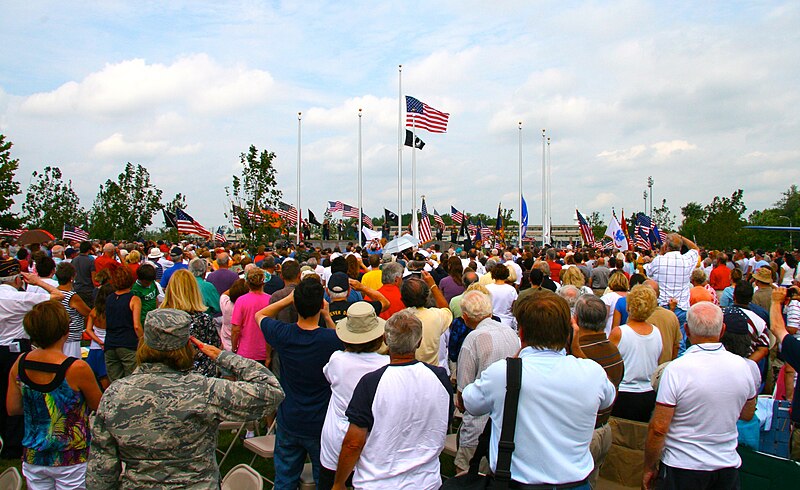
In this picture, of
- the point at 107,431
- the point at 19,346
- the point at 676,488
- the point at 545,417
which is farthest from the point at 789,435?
the point at 19,346

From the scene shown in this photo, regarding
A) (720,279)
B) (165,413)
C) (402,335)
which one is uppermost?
(402,335)

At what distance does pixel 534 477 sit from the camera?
3.08m

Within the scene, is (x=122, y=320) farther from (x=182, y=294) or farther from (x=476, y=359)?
(x=476, y=359)

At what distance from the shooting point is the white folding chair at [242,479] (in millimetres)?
4121

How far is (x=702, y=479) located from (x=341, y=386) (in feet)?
7.86

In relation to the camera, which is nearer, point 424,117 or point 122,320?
point 122,320

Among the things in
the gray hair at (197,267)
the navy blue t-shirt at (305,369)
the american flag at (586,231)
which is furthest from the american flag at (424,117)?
the navy blue t-shirt at (305,369)

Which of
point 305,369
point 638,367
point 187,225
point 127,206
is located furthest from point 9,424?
point 127,206

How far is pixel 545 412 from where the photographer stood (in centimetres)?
308

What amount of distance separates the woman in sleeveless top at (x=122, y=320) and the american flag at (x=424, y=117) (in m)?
18.6

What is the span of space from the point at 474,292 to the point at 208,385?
2.76 m

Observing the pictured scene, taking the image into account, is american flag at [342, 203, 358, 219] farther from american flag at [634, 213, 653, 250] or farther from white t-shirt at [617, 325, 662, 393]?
white t-shirt at [617, 325, 662, 393]

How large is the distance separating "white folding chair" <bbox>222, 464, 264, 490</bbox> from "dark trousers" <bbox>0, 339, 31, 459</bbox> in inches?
118

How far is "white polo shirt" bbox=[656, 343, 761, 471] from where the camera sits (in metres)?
3.72
